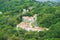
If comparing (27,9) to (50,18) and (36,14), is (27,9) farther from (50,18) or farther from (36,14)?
(50,18)

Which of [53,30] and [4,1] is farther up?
[53,30]

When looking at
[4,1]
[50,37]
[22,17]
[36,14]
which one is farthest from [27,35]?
[4,1]

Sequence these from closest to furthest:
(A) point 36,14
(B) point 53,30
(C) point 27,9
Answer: (B) point 53,30, (A) point 36,14, (C) point 27,9

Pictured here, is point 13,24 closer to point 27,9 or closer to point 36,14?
point 36,14

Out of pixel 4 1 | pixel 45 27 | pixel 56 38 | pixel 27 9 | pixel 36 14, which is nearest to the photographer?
pixel 56 38

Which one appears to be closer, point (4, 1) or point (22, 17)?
point (22, 17)

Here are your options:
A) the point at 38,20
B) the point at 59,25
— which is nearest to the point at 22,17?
the point at 38,20
